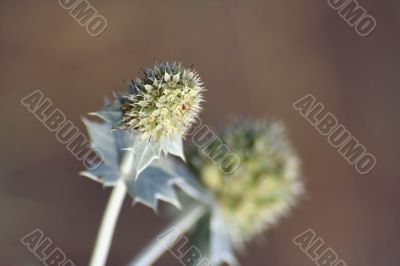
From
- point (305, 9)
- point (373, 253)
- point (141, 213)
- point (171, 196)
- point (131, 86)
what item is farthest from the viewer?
point (305, 9)

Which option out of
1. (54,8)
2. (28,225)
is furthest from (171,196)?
(54,8)

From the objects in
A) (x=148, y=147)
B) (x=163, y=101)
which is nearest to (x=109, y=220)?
(x=148, y=147)

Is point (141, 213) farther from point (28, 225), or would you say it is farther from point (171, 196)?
point (171, 196)

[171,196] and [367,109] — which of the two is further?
[367,109]

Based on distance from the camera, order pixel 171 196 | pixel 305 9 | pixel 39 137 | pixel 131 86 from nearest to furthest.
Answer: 1. pixel 131 86
2. pixel 171 196
3. pixel 39 137
4. pixel 305 9

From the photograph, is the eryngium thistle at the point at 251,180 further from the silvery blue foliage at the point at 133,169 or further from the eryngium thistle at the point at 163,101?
the eryngium thistle at the point at 163,101

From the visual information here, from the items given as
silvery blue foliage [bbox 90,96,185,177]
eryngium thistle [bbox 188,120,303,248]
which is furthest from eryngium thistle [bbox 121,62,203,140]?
eryngium thistle [bbox 188,120,303,248]

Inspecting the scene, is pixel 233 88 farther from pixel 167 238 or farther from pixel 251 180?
pixel 167 238
